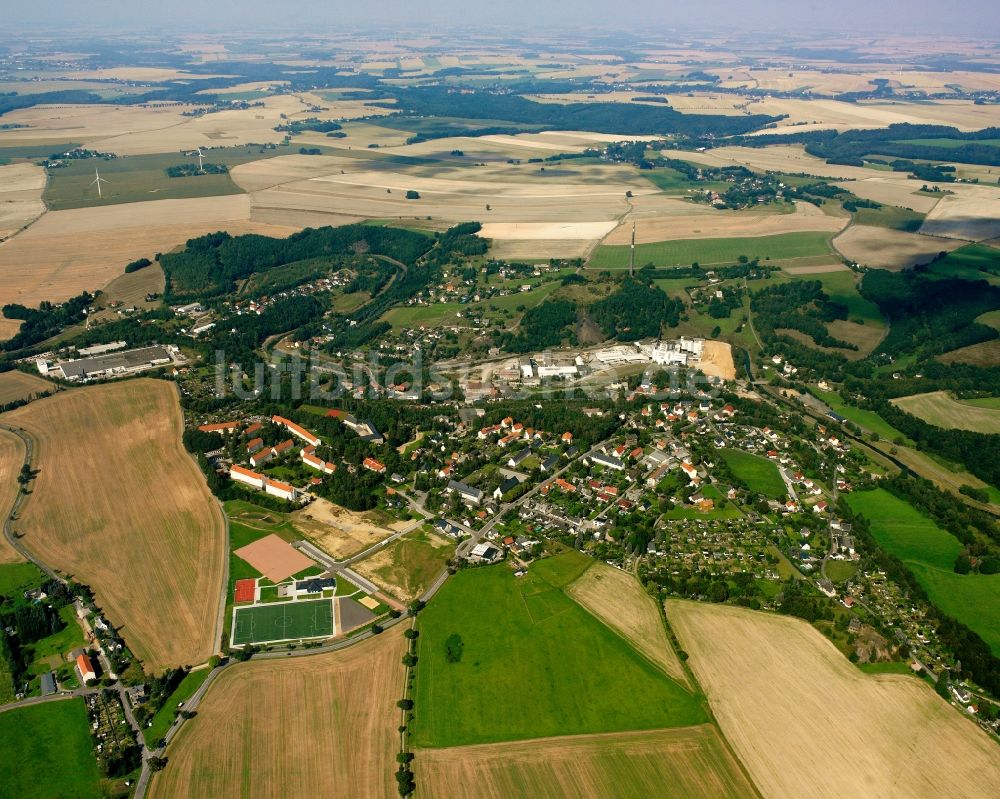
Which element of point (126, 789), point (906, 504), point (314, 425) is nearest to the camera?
point (126, 789)

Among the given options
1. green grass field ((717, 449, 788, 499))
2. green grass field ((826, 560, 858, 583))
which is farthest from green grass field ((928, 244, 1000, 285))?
green grass field ((826, 560, 858, 583))

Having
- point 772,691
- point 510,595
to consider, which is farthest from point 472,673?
point 772,691

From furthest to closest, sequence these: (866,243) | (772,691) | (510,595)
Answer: (866,243), (510,595), (772,691)

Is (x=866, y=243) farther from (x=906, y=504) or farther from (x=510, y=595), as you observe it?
(x=510, y=595)

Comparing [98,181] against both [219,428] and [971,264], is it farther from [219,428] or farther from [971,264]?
[971,264]

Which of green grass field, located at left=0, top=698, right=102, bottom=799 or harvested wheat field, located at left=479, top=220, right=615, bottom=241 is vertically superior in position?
harvested wheat field, located at left=479, top=220, right=615, bottom=241

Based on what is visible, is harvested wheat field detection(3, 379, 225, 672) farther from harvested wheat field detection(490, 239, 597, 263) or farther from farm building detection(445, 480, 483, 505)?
harvested wheat field detection(490, 239, 597, 263)

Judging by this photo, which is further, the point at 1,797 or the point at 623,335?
the point at 623,335
